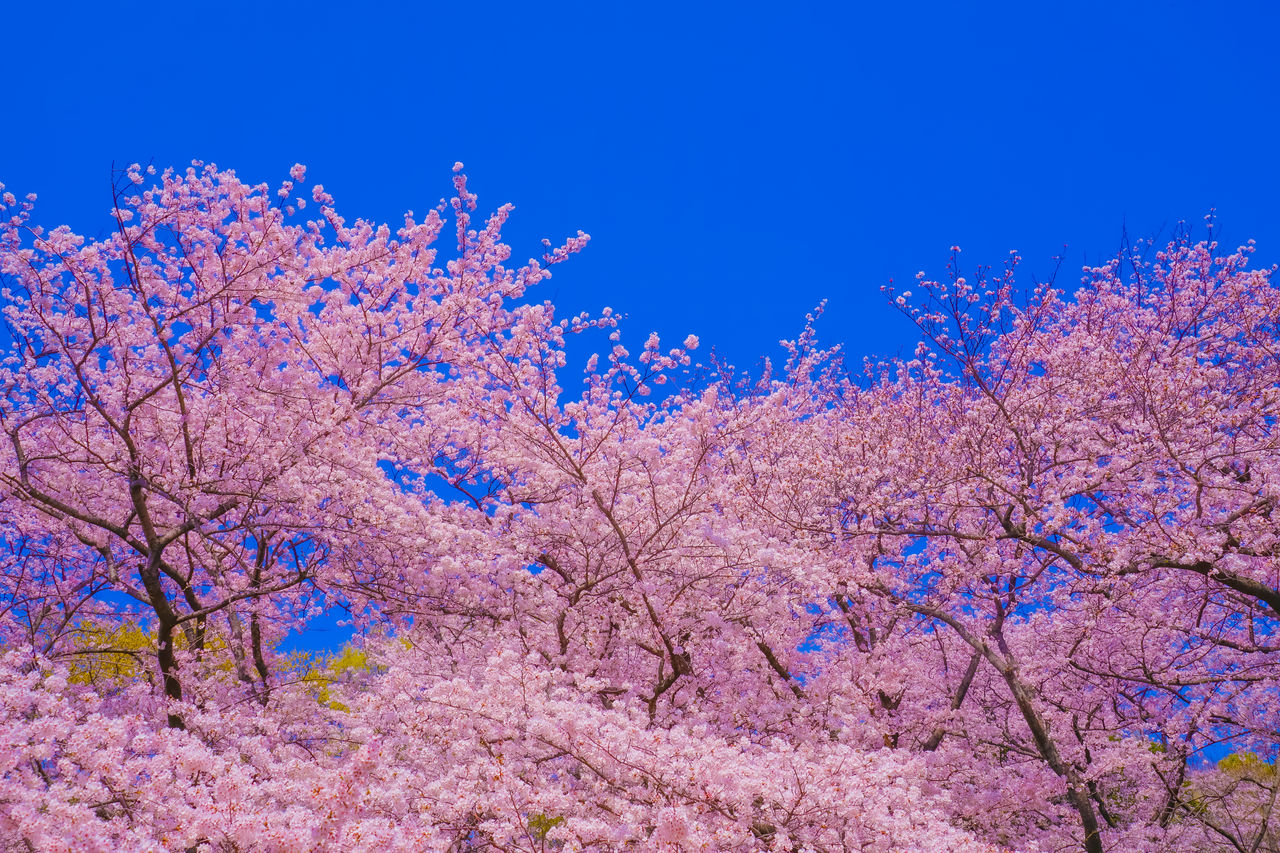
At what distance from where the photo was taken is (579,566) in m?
10.1

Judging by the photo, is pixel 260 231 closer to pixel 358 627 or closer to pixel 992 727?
pixel 358 627

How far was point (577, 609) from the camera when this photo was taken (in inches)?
377

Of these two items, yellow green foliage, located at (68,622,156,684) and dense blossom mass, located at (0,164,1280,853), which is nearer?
dense blossom mass, located at (0,164,1280,853)

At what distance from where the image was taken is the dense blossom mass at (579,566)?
5895 millimetres

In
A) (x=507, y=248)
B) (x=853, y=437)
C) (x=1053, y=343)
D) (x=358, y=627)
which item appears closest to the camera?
(x=358, y=627)

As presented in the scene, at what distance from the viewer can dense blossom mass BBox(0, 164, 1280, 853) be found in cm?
589

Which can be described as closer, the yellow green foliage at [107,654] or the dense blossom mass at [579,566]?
the dense blossom mass at [579,566]

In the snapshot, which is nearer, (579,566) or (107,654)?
(579,566)

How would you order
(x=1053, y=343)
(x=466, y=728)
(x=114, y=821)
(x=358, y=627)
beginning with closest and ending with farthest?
(x=114, y=821)
(x=466, y=728)
(x=358, y=627)
(x=1053, y=343)

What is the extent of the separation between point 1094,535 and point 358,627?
908cm

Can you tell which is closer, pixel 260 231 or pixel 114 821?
pixel 114 821

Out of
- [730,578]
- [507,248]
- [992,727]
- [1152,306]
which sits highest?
[1152,306]

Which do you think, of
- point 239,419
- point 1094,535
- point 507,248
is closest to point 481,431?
point 507,248

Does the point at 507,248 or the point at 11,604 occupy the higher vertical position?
the point at 507,248
